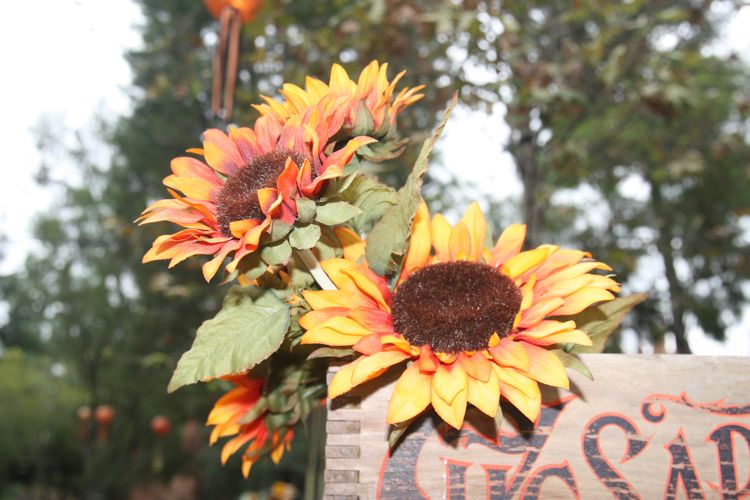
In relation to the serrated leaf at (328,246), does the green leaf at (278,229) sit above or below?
below

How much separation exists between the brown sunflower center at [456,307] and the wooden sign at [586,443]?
0.23 feet

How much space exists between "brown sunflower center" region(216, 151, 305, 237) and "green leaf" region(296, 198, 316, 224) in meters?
0.04

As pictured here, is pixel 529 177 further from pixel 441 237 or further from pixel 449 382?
pixel 449 382

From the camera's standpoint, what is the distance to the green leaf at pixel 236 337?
492mm

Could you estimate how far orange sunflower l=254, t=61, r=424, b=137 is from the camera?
0.57 m

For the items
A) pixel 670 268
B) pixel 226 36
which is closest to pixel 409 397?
pixel 226 36

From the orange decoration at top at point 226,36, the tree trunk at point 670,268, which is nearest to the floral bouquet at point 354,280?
the orange decoration at top at point 226,36

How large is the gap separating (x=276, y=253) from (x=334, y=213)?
0.06 meters

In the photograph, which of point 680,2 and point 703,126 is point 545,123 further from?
point 703,126

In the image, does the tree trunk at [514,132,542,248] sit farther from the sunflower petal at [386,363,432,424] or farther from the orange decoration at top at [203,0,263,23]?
the sunflower petal at [386,363,432,424]

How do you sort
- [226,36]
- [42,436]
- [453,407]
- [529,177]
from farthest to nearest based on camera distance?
[42,436]
[529,177]
[226,36]
[453,407]

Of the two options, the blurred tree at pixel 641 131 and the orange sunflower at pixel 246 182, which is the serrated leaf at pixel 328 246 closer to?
the orange sunflower at pixel 246 182

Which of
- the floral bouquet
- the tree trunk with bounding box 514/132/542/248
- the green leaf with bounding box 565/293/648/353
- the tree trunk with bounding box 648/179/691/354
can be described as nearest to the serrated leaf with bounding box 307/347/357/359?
the floral bouquet

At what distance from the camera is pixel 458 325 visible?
49cm
